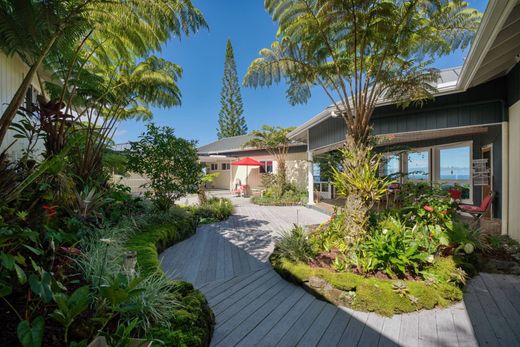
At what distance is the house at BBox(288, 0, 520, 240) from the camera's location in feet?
13.3

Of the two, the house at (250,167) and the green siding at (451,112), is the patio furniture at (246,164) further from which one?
the green siding at (451,112)

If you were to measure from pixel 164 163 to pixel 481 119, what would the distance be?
807 cm

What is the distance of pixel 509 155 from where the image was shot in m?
5.57

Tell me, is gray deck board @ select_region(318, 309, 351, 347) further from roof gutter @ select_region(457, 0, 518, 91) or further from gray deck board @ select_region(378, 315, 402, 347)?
roof gutter @ select_region(457, 0, 518, 91)

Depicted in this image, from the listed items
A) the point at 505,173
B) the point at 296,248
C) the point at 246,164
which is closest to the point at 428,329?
the point at 296,248

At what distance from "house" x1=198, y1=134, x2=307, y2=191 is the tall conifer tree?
10833mm

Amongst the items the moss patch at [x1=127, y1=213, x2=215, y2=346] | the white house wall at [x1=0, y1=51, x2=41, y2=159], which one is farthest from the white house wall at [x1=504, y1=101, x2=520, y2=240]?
the white house wall at [x1=0, y1=51, x2=41, y2=159]

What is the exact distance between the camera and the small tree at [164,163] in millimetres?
6406

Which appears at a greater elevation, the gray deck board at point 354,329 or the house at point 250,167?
the house at point 250,167

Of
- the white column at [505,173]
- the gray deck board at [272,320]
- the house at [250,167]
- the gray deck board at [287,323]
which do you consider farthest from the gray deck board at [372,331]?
the house at [250,167]

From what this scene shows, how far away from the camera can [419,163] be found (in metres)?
11.1

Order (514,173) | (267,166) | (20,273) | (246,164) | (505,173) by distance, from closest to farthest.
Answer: (20,273) → (514,173) → (505,173) → (246,164) → (267,166)

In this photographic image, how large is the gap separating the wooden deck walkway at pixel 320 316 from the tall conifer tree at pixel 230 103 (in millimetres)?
29592

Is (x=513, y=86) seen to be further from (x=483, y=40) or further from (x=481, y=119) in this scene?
(x=483, y=40)
